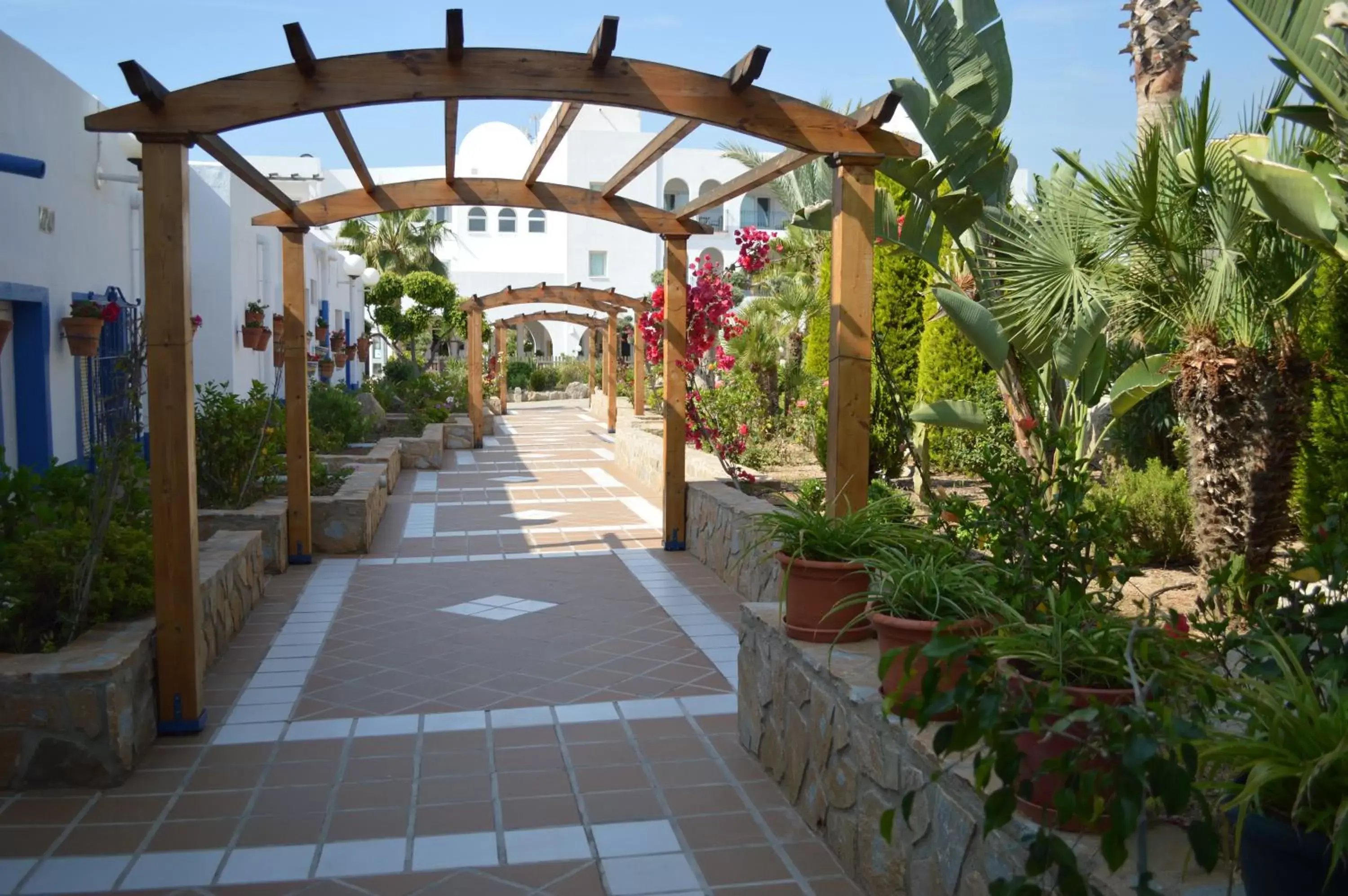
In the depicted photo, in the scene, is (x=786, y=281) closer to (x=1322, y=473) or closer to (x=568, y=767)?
(x=1322, y=473)

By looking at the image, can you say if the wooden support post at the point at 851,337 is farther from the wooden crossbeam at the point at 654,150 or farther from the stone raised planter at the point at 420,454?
the stone raised planter at the point at 420,454

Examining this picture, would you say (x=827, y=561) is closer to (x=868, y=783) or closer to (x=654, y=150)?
(x=868, y=783)

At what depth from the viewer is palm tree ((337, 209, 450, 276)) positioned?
36469 mm

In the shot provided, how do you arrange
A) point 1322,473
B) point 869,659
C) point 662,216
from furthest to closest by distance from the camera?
point 662,216 < point 1322,473 < point 869,659

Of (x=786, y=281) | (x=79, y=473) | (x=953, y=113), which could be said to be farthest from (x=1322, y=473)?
(x=786, y=281)

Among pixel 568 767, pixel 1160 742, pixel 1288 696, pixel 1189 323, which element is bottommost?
pixel 568 767

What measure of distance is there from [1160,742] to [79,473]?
5.45 metres

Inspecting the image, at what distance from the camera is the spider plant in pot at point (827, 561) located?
4.26 meters

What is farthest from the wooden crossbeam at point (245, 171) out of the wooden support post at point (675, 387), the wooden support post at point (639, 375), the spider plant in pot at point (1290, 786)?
the wooden support post at point (639, 375)

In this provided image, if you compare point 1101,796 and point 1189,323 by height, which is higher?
point 1189,323

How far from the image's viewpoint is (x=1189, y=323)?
6.10 m

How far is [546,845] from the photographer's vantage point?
3.97 m

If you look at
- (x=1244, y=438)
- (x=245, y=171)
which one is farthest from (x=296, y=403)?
(x=1244, y=438)

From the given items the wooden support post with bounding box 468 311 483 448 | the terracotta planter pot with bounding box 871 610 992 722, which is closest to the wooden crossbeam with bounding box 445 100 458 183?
the terracotta planter pot with bounding box 871 610 992 722
